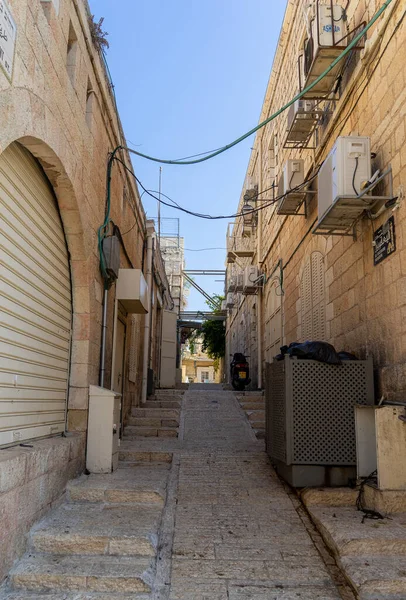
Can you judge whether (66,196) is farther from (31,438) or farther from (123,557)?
(123,557)

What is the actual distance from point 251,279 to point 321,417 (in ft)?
30.0

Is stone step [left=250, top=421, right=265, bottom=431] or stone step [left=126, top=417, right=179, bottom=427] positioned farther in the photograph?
stone step [left=126, top=417, right=179, bottom=427]

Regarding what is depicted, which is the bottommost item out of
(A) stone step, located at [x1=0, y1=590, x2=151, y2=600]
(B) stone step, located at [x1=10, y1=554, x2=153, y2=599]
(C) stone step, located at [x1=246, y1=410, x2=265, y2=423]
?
(A) stone step, located at [x1=0, y1=590, x2=151, y2=600]

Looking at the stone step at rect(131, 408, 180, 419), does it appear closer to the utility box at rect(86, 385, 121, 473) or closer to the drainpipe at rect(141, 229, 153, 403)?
the drainpipe at rect(141, 229, 153, 403)

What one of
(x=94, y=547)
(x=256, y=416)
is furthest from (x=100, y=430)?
(x=256, y=416)

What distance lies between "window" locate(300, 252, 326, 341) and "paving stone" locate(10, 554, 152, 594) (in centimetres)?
487

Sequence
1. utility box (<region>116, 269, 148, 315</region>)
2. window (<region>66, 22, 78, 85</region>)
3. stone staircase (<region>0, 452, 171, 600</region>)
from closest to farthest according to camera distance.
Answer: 1. stone staircase (<region>0, 452, 171, 600</region>)
2. window (<region>66, 22, 78, 85</region>)
3. utility box (<region>116, 269, 148, 315</region>)

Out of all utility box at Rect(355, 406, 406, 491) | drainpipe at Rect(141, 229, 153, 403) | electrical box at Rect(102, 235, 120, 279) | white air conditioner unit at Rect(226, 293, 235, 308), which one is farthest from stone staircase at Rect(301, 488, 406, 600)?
white air conditioner unit at Rect(226, 293, 235, 308)

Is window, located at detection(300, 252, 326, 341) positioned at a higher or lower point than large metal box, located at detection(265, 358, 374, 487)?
higher

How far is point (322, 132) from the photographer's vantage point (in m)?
8.16

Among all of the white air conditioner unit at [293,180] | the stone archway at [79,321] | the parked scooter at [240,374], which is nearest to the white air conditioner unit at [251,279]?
the parked scooter at [240,374]

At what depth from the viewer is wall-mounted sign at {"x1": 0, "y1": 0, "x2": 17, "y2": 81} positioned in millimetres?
3365

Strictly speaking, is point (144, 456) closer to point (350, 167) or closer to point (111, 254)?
point (111, 254)

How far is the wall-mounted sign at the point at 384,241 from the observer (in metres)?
5.25
